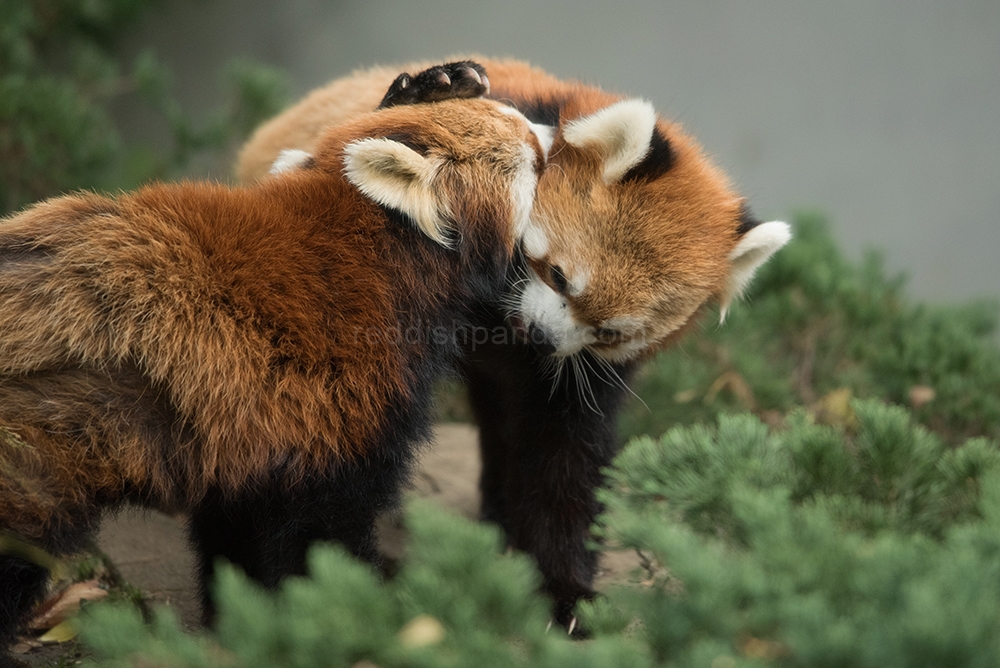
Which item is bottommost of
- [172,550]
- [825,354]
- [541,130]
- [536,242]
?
[172,550]

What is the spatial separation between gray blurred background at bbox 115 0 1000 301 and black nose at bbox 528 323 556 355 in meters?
2.69

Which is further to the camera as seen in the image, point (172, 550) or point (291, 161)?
point (172, 550)

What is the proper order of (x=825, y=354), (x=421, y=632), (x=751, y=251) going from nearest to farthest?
(x=421, y=632), (x=751, y=251), (x=825, y=354)

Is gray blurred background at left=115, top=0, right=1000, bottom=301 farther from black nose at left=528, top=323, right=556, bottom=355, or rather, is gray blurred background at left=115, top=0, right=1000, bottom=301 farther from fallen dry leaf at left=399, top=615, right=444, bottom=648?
fallen dry leaf at left=399, top=615, right=444, bottom=648

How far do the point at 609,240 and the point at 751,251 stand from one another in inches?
18.2

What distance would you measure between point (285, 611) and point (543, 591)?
1284mm

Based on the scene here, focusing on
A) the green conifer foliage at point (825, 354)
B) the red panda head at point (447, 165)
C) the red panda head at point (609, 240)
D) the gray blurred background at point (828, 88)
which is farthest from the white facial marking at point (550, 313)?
the gray blurred background at point (828, 88)

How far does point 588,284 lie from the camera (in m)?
2.32

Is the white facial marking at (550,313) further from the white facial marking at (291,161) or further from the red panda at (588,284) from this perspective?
the white facial marking at (291,161)

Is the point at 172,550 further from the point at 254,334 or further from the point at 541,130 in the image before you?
the point at 541,130

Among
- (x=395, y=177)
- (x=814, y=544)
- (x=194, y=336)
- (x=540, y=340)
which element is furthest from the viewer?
(x=540, y=340)

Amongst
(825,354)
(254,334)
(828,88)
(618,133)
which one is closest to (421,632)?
(254,334)

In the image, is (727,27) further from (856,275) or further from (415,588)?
(415,588)

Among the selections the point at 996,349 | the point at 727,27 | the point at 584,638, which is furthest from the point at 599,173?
the point at 727,27
